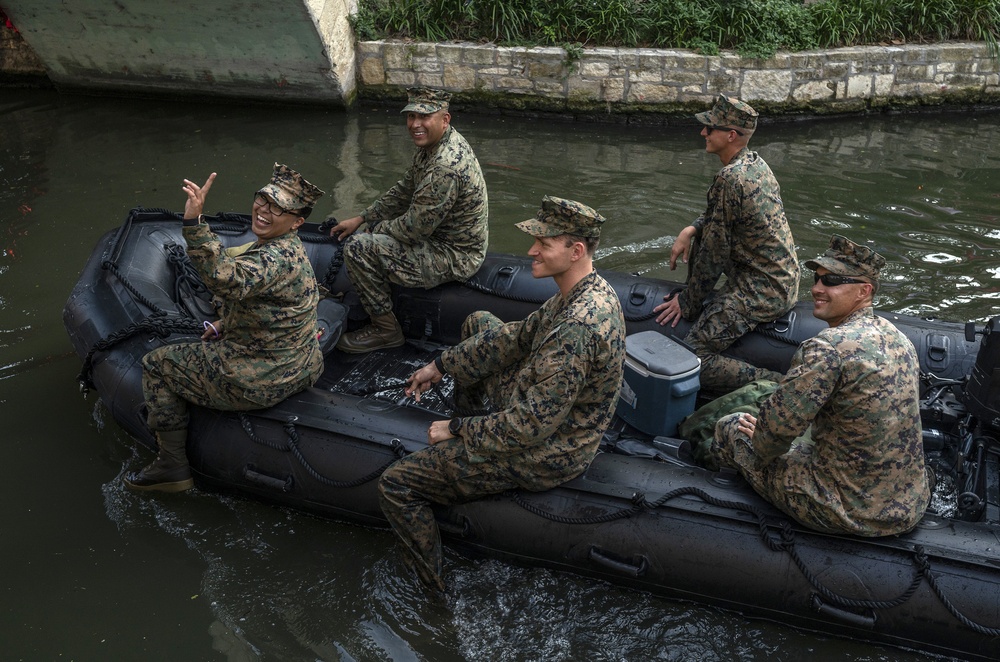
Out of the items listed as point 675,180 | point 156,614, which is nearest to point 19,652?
point 156,614

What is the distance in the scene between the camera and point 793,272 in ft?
15.7

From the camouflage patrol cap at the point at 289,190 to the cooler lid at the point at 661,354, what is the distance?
1.68 meters

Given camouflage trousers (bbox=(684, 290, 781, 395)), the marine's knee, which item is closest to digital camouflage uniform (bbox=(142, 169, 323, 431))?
the marine's knee

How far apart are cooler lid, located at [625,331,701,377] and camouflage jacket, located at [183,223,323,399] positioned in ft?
5.20

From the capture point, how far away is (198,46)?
10.5m

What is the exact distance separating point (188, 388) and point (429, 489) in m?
1.32

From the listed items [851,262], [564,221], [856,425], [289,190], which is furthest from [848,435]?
[289,190]

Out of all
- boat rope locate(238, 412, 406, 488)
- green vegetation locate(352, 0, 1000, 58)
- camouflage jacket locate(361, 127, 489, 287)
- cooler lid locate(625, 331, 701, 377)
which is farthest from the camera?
green vegetation locate(352, 0, 1000, 58)

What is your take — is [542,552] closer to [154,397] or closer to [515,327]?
[515,327]

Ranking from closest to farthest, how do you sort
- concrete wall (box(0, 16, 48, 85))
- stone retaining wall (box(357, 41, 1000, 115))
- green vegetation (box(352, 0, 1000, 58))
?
stone retaining wall (box(357, 41, 1000, 115)) < green vegetation (box(352, 0, 1000, 58)) < concrete wall (box(0, 16, 48, 85))

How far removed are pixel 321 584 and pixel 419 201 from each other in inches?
84.5

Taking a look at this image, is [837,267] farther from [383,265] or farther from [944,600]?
[383,265]

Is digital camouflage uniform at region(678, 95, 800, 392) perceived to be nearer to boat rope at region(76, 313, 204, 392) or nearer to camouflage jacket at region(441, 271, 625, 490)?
camouflage jacket at region(441, 271, 625, 490)

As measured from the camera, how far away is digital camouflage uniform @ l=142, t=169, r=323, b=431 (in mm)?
4023
